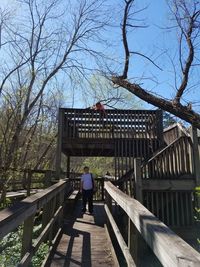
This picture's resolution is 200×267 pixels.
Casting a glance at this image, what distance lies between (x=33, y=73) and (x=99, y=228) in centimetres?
941

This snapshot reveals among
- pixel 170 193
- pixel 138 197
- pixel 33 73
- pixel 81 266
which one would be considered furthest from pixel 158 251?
pixel 33 73

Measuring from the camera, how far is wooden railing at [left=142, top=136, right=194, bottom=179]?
10.9 metres

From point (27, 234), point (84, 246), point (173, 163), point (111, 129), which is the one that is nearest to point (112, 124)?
point (111, 129)

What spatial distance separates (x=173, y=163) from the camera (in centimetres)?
1104

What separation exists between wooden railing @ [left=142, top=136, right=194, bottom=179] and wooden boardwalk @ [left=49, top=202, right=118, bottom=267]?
248cm

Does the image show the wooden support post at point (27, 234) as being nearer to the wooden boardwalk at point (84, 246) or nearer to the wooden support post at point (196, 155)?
the wooden boardwalk at point (84, 246)

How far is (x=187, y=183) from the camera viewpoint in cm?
1065

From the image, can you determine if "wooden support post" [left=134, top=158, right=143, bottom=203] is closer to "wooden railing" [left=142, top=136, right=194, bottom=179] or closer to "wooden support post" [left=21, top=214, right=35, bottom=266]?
"wooden railing" [left=142, top=136, right=194, bottom=179]

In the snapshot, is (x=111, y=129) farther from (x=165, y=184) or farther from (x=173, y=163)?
(x=165, y=184)

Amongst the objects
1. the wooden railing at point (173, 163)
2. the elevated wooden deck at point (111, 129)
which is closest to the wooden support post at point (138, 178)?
the wooden railing at point (173, 163)

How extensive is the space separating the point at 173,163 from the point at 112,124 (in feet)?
13.1

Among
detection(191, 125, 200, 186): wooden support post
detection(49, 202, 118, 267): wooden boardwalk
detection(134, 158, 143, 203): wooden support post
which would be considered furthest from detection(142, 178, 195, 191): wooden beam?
detection(49, 202, 118, 267): wooden boardwalk

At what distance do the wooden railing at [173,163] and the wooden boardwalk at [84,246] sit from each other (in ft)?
8.15

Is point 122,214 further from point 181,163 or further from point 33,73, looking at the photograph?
point 33,73
